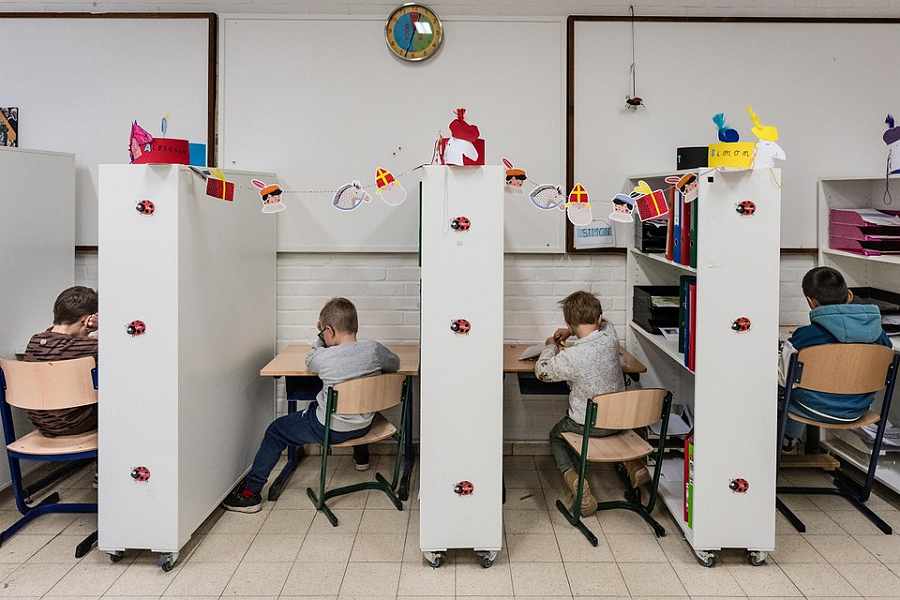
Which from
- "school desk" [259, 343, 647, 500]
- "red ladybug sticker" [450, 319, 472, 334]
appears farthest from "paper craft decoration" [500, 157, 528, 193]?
"school desk" [259, 343, 647, 500]

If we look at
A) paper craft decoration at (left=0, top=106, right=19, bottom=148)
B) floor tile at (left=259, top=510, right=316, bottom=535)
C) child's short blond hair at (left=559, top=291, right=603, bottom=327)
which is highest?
paper craft decoration at (left=0, top=106, right=19, bottom=148)

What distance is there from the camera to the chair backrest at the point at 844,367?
3285 millimetres

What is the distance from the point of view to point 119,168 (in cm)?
289

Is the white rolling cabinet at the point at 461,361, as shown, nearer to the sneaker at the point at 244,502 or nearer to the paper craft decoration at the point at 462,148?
the paper craft decoration at the point at 462,148

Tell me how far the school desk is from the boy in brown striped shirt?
76 cm

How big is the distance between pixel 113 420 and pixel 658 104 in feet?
9.81

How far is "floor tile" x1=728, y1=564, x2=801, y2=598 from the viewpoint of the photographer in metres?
2.79

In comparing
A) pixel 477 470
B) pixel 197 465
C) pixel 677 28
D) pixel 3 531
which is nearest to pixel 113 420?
pixel 197 465

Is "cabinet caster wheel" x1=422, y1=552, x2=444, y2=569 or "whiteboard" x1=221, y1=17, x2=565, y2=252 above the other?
"whiteboard" x1=221, y1=17, x2=565, y2=252

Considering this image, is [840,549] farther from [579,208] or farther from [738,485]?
[579,208]

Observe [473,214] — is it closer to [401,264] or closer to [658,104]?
[401,264]

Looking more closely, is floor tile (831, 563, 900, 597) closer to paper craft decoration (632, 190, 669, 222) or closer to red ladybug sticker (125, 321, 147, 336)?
paper craft decoration (632, 190, 669, 222)

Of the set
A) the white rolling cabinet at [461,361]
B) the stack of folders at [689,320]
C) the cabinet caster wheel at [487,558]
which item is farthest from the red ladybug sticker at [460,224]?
the cabinet caster wheel at [487,558]

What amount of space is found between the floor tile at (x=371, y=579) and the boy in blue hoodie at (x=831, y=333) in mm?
1801
